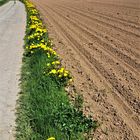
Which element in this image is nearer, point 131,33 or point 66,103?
point 66,103

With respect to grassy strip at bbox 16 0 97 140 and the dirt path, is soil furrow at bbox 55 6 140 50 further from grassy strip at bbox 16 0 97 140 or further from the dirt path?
grassy strip at bbox 16 0 97 140

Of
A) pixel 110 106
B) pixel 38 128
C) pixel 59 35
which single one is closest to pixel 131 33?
pixel 59 35

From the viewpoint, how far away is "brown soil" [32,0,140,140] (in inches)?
289

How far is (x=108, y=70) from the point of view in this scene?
10.7 meters

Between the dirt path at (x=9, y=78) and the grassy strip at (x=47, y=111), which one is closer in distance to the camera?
the grassy strip at (x=47, y=111)

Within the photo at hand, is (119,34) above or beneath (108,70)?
beneath

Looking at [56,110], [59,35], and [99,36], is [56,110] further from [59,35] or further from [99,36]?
[59,35]

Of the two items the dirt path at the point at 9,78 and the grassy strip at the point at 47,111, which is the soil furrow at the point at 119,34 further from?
the grassy strip at the point at 47,111

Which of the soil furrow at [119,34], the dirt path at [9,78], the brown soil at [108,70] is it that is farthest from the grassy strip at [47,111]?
the soil furrow at [119,34]

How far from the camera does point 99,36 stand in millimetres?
16266

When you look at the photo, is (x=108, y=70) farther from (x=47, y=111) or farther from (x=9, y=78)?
(x=47, y=111)

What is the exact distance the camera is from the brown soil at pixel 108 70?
735 cm

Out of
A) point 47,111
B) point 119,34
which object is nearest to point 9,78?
point 47,111

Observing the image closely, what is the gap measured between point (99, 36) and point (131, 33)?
1.40 meters
